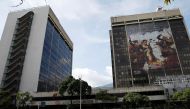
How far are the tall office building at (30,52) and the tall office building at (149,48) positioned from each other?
40.4 m

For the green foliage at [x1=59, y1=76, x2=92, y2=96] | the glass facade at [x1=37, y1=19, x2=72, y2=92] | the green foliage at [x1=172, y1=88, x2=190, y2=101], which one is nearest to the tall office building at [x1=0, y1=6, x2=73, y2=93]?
the glass facade at [x1=37, y1=19, x2=72, y2=92]

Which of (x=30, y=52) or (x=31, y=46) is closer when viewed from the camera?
(x=30, y=52)

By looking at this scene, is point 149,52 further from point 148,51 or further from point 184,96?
point 184,96

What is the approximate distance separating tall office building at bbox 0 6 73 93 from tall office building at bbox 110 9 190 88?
132 ft

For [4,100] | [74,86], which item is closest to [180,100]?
[74,86]

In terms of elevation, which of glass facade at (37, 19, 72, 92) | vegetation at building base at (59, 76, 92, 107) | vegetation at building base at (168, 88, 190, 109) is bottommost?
vegetation at building base at (168, 88, 190, 109)

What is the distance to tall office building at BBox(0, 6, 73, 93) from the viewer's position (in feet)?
312

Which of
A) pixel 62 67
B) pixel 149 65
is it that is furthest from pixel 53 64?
pixel 149 65

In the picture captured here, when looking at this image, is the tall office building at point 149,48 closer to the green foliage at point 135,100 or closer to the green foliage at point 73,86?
the green foliage at point 135,100

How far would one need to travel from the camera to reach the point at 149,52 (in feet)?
428

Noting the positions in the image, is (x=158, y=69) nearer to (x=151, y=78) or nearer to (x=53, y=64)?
(x=151, y=78)

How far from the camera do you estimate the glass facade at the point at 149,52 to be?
408 feet

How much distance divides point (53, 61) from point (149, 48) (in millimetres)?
60714

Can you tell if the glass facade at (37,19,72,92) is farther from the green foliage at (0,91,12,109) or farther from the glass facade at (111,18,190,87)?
the glass facade at (111,18,190,87)
